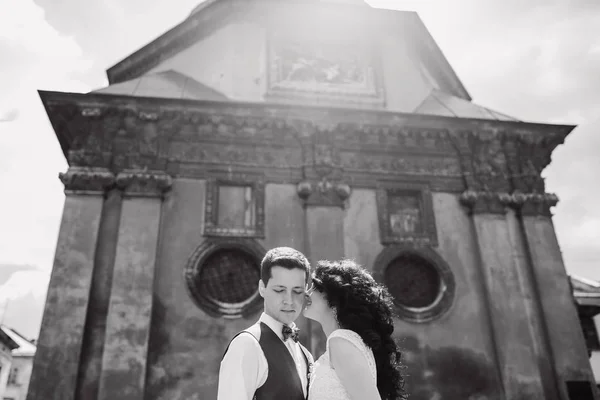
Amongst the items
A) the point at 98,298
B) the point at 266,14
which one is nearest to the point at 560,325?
the point at 98,298

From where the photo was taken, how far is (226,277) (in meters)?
10.1

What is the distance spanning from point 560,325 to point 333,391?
9.39 metres

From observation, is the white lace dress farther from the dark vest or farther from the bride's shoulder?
the dark vest

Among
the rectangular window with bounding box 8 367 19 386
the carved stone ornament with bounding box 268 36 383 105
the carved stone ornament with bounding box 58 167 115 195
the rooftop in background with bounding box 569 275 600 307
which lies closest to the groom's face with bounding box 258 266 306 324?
the carved stone ornament with bounding box 58 167 115 195

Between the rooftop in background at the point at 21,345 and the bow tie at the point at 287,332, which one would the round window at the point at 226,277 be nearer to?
the bow tie at the point at 287,332

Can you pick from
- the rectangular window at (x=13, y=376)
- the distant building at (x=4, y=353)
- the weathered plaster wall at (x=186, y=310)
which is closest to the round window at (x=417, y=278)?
the weathered plaster wall at (x=186, y=310)

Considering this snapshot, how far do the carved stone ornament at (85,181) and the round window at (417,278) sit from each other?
619 cm

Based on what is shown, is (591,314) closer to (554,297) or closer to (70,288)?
(554,297)

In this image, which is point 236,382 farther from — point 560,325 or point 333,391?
point 560,325

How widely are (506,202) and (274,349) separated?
9.86 metres

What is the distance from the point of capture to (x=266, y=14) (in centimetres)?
1298

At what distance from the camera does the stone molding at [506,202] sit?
36.9ft

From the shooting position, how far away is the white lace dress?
2.87 meters

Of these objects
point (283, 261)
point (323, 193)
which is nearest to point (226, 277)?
point (323, 193)
